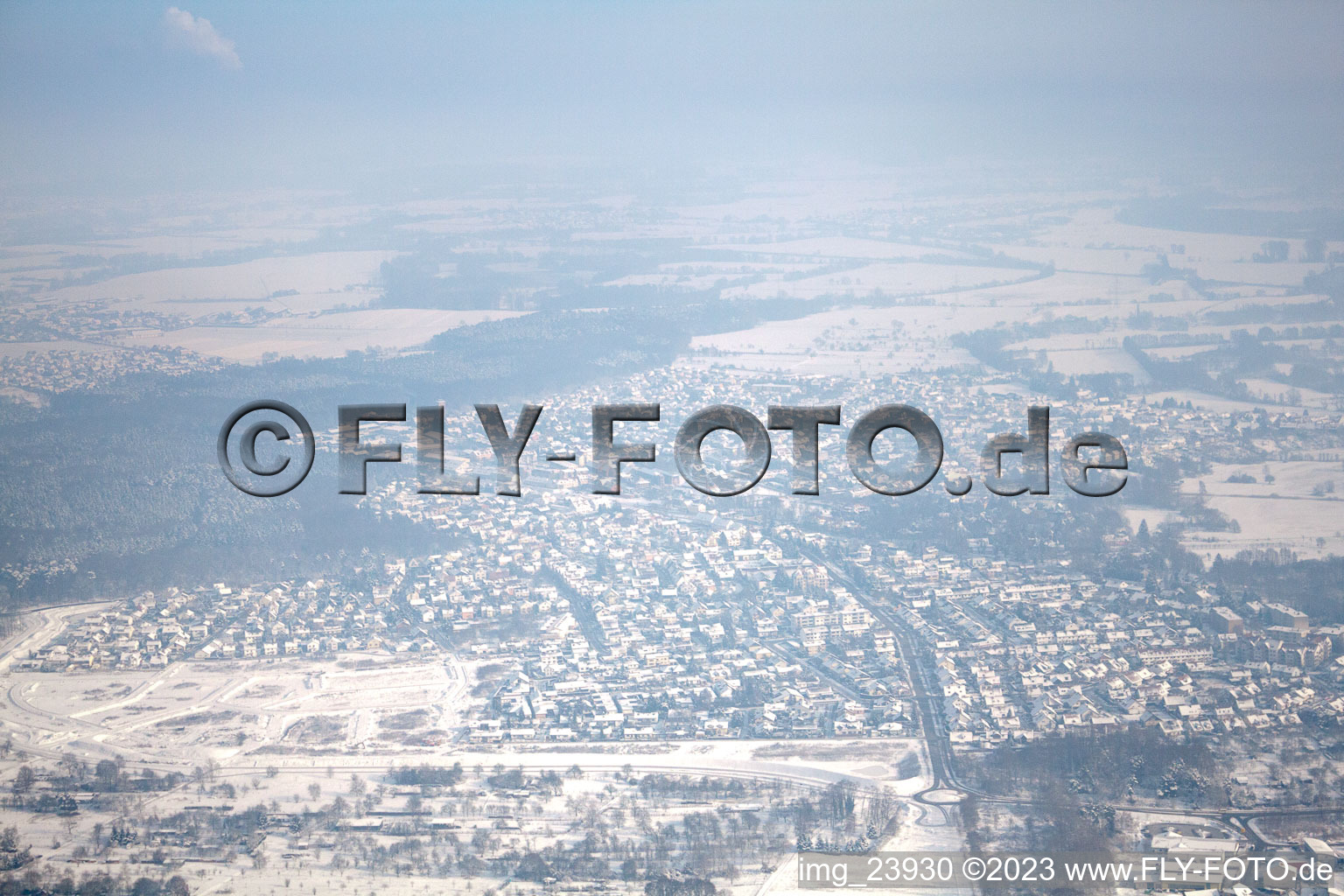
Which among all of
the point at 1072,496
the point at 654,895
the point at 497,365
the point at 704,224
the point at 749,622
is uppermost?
the point at 704,224

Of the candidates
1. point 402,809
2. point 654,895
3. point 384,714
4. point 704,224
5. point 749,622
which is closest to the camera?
point 654,895

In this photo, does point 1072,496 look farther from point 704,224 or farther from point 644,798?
point 704,224

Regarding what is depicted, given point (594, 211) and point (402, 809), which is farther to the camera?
point (594, 211)

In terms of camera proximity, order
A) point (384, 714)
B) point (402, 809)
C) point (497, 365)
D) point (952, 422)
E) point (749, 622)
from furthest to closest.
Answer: point (497, 365)
point (952, 422)
point (749, 622)
point (384, 714)
point (402, 809)

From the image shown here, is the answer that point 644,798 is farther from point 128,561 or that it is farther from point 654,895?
point 128,561

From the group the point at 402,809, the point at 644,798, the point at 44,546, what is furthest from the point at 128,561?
the point at 644,798

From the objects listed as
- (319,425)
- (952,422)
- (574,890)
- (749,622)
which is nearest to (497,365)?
(319,425)

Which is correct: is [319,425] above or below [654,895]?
above

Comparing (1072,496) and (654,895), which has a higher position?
(1072,496)

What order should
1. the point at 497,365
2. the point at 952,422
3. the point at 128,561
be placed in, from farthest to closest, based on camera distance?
the point at 497,365 → the point at 952,422 → the point at 128,561
